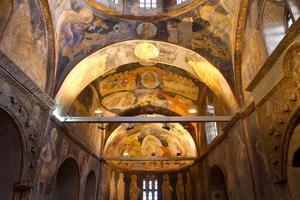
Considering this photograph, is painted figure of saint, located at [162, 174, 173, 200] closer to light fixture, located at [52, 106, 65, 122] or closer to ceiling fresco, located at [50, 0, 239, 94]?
light fixture, located at [52, 106, 65, 122]

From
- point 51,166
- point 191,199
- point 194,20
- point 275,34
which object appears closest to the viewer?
point 275,34

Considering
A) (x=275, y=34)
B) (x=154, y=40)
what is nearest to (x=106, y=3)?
(x=154, y=40)

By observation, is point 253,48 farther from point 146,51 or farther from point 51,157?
point 51,157

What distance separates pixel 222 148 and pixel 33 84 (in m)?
8.49

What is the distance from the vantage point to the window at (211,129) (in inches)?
554

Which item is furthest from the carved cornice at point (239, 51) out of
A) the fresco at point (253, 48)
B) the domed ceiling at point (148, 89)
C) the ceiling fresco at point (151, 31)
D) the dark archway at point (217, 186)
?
the dark archway at point (217, 186)

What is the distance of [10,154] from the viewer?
7777 millimetres

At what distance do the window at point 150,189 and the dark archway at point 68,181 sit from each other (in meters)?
10.4

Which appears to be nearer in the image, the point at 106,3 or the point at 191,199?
the point at 106,3

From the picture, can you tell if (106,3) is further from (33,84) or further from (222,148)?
(222,148)

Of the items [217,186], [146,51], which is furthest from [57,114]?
[217,186]

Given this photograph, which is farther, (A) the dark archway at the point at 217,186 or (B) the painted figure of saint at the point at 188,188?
(B) the painted figure of saint at the point at 188,188

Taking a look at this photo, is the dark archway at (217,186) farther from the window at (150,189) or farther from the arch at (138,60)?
the window at (150,189)

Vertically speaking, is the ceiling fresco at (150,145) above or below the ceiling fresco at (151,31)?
below
